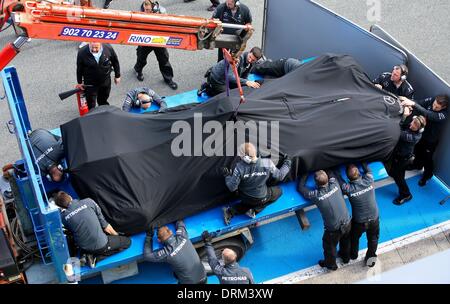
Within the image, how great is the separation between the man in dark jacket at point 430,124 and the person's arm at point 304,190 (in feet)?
6.14

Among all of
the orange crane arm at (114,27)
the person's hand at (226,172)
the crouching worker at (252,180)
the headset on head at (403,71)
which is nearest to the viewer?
the orange crane arm at (114,27)

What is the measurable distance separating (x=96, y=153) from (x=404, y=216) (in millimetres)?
4215

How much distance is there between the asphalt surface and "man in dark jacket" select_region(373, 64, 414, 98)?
235cm

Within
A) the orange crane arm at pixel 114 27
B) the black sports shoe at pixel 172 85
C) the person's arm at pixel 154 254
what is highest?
the orange crane arm at pixel 114 27

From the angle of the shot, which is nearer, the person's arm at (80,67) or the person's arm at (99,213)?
the person's arm at (99,213)

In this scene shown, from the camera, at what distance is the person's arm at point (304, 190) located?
674 cm

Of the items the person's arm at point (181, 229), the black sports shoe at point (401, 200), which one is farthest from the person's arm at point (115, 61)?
the black sports shoe at point (401, 200)

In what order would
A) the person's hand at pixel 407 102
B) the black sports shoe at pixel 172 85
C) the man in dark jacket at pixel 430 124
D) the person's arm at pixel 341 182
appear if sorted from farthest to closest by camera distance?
1. the black sports shoe at pixel 172 85
2. the person's hand at pixel 407 102
3. the man in dark jacket at pixel 430 124
4. the person's arm at pixel 341 182

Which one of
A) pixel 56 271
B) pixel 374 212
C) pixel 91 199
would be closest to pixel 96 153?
pixel 91 199

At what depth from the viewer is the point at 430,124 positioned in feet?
25.0

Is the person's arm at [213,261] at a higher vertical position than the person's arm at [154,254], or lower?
lower

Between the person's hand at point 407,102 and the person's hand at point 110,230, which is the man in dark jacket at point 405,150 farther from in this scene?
the person's hand at point 110,230

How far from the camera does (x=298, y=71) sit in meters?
7.95
